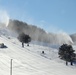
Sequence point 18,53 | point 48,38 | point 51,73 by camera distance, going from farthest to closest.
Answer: point 48,38
point 18,53
point 51,73

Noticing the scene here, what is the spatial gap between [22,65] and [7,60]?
684 centimetres

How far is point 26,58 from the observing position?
90000 mm

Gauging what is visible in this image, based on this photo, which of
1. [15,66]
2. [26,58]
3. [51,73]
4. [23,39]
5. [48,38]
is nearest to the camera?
[51,73]

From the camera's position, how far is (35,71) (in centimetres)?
7238

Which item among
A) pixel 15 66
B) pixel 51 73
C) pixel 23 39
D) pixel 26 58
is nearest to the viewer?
pixel 51 73

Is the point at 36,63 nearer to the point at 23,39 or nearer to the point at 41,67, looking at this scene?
the point at 41,67

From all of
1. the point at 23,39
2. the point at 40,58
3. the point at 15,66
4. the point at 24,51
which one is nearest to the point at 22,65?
the point at 15,66

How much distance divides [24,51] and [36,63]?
18308mm

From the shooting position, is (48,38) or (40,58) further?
(48,38)

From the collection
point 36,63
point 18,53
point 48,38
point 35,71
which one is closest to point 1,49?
point 18,53

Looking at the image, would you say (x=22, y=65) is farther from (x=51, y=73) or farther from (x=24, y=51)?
(x=24, y=51)

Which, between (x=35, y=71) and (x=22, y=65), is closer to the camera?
(x=35, y=71)

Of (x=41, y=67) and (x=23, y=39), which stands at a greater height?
(x=23, y=39)

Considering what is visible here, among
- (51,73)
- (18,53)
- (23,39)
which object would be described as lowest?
(51,73)
